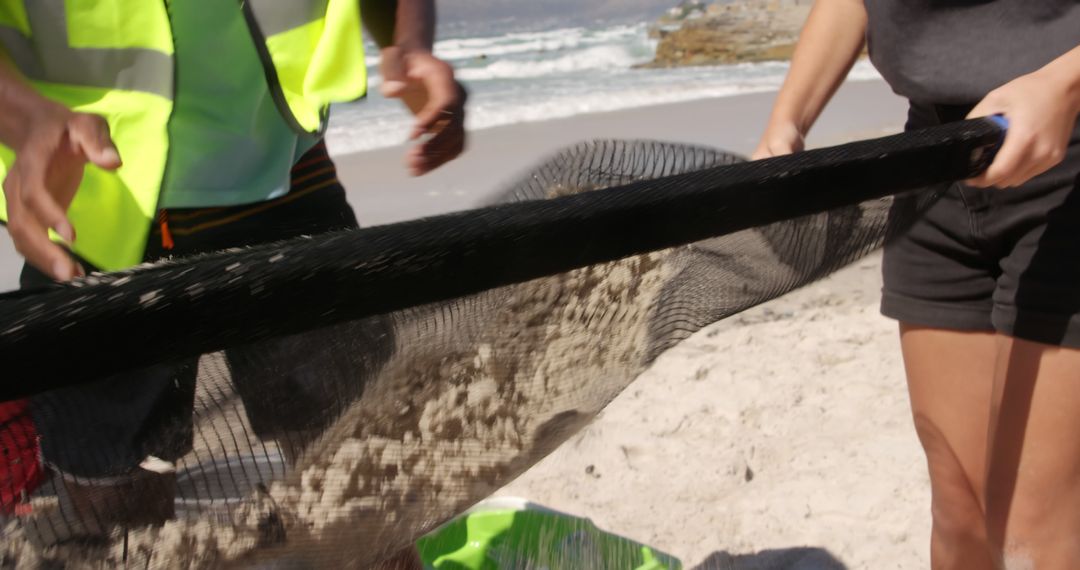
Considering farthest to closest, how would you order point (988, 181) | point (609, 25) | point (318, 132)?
point (609, 25), point (318, 132), point (988, 181)

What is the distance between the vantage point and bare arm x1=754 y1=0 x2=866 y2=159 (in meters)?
1.85

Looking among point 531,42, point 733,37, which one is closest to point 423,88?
point 733,37

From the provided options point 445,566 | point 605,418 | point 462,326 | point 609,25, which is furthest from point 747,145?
point 609,25

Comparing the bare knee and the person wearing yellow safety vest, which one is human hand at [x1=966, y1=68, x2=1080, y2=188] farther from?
the person wearing yellow safety vest

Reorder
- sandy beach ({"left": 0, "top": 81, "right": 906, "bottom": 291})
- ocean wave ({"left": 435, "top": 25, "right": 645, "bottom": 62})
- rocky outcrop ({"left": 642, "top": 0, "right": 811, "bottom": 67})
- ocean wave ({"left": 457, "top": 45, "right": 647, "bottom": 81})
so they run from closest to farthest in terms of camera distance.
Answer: sandy beach ({"left": 0, "top": 81, "right": 906, "bottom": 291}), ocean wave ({"left": 457, "top": 45, "right": 647, "bottom": 81}), rocky outcrop ({"left": 642, "top": 0, "right": 811, "bottom": 67}), ocean wave ({"left": 435, "top": 25, "right": 645, "bottom": 62})

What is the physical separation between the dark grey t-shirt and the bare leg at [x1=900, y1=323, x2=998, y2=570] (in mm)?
448

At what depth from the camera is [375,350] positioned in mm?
1017

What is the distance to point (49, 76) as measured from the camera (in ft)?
4.94

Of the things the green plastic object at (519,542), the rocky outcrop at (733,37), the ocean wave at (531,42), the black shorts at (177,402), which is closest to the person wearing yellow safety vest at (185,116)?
the black shorts at (177,402)

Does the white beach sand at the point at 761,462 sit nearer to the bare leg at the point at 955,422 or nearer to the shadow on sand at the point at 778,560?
the shadow on sand at the point at 778,560

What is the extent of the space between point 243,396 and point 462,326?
27 cm

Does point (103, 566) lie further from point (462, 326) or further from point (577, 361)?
point (577, 361)

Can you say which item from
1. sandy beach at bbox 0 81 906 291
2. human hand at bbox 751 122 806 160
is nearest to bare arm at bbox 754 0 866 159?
human hand at bbox 751 122 806 160

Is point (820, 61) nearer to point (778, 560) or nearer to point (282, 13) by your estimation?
point (282, 13)
